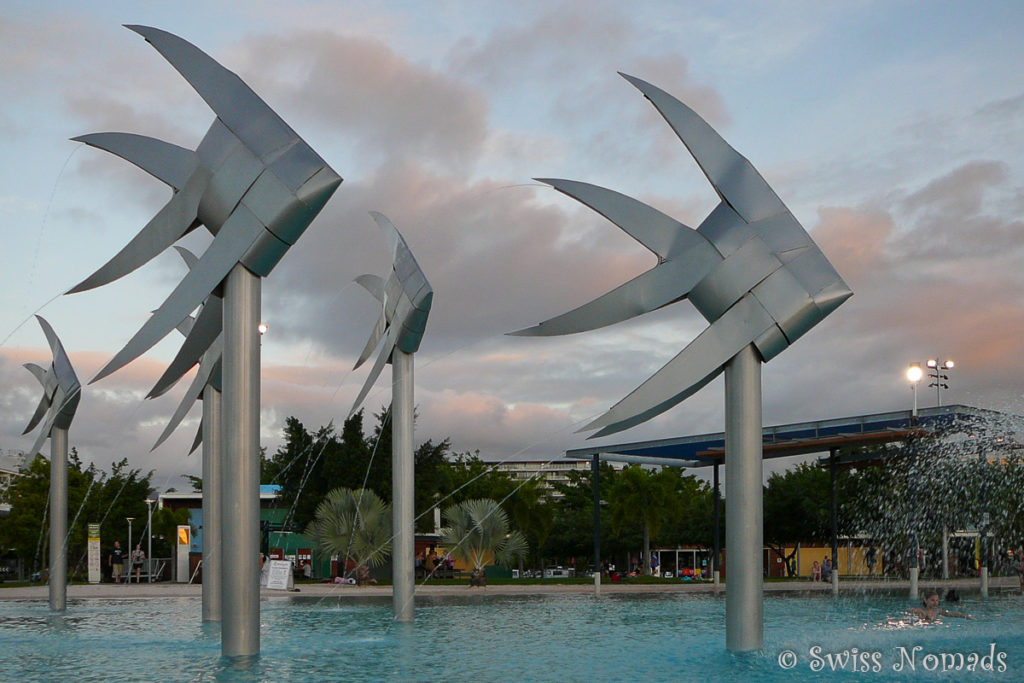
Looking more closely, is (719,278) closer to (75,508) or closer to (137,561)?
(137,561)

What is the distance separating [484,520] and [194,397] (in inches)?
801

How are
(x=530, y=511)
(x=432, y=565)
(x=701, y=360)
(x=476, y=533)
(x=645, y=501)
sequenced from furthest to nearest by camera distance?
(x=530, y=511), (x=645, y=501), (x=432, y=565), (x=476, y=533), (x=701, y=360)

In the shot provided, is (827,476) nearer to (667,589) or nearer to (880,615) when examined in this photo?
(667,589)

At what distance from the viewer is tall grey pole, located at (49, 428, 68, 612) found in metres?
26.4

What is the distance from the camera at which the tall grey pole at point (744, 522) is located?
15391 millimetres

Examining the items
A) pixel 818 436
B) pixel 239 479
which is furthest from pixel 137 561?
pixel 239 479

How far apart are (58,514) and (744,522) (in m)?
17.8

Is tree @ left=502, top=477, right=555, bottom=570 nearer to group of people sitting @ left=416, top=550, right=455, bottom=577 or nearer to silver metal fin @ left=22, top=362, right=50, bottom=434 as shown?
group of people sitting @ left=416, top=550, right=455, bottom=577

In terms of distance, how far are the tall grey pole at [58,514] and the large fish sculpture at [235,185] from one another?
12.3 meters

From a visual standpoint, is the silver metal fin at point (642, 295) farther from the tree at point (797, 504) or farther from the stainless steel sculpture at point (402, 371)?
the tree at point (797, 504)

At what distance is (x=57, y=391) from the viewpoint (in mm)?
27078

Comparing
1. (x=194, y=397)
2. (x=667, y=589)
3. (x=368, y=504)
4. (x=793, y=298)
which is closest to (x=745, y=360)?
(x=793, y=298)

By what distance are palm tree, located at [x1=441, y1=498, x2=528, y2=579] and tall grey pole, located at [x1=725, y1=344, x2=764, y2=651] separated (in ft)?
82.4

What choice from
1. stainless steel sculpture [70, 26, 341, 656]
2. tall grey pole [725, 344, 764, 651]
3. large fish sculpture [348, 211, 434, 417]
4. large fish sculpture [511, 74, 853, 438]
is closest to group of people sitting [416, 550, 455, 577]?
large fish sculpture [348, 211, 434, 417]
